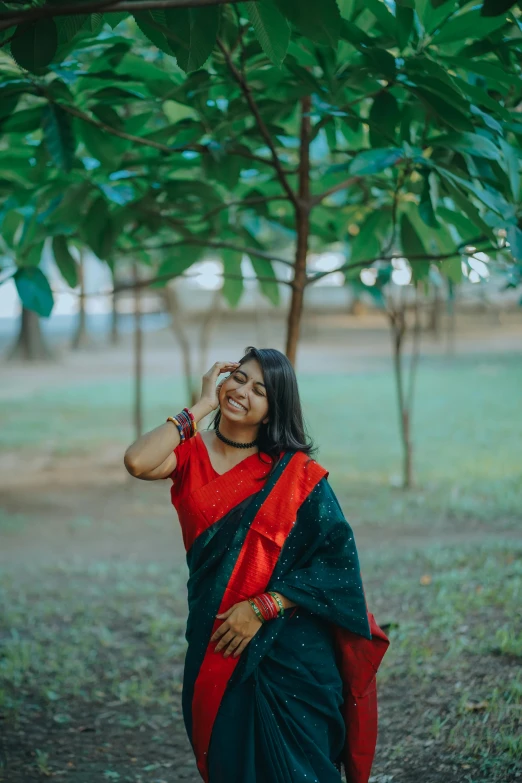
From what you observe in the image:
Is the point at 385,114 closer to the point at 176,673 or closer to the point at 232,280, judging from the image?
the point at 232,280

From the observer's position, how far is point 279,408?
7.14 ft

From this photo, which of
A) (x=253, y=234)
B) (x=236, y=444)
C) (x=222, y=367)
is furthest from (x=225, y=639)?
(x=253, y=234)

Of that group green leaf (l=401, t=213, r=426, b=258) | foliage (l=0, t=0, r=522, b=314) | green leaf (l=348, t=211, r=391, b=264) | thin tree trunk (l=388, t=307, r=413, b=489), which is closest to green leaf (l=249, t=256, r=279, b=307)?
foliage (l=0, t=0, r=522, b=314)

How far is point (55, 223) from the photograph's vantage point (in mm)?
2969

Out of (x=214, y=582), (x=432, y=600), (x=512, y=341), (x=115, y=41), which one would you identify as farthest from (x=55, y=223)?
(x=512, y=341)

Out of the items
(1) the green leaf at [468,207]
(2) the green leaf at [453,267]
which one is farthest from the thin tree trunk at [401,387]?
(1) the green leaf at [468,207]

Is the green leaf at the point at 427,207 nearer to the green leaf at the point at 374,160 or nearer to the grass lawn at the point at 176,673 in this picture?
the green leaf at the point at 374,160

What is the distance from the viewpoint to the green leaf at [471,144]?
212 cm

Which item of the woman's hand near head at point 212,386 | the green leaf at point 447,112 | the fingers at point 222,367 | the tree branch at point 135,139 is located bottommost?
the woman's hand near head at point 212,386

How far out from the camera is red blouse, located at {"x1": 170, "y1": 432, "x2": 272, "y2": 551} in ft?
6.93

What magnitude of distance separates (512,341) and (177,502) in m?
19.6

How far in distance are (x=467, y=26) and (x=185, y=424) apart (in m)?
1.23

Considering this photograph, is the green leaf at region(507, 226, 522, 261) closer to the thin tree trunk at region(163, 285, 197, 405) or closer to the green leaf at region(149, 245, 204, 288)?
the green leaf at region(149, 245, 204, 288)

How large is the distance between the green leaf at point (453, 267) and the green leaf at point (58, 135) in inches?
51.5
